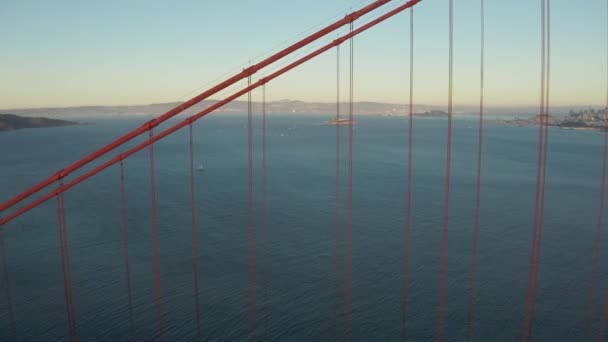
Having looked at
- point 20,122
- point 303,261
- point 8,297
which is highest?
point 20,122

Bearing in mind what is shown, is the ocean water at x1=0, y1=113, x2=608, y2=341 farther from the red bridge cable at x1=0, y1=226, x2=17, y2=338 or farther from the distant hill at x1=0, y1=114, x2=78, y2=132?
the distant hill at x1=0, y1=114, x2=78, y2=132

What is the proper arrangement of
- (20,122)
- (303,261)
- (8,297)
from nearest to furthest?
(8,297) → (303,261) → (20,122)

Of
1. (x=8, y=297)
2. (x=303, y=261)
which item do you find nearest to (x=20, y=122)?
(x=8, y=297)

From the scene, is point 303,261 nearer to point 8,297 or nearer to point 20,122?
point 8,297

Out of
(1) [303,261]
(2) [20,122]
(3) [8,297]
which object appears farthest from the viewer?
(2) [20,122]

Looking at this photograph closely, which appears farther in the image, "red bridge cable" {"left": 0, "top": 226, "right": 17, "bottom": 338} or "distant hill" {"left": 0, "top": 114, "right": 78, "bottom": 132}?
"distant hill" {"left": 0, "top": 114, "right": 78, "bottom": 132}

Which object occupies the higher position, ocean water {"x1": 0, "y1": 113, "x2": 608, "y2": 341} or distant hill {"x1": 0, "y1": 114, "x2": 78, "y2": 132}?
distant hill {"x1": 0, "y1": 114, "x2": 78, "y2": 132}

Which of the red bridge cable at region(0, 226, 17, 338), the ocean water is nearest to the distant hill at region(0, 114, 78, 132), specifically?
the ocean water

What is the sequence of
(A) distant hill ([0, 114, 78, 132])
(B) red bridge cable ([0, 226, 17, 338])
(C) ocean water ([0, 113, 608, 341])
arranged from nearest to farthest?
1. (B) red bridge cable ([0, 226, 17, 338])
2. (C) ocean water ([0, 113, 608, 341])
3. (A) distant hill ([0, 114, 78, 132])
